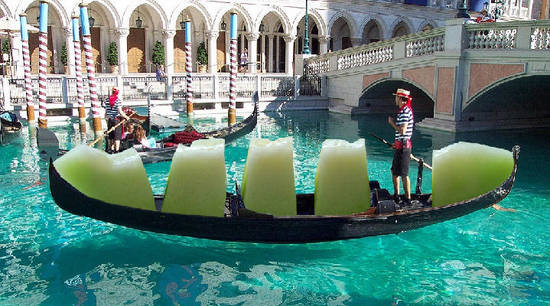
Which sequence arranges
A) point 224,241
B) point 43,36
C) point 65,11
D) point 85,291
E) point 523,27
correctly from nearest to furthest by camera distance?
point 85,291 → point 224,241 → point 523,27 → point 43,36 → point 65,11

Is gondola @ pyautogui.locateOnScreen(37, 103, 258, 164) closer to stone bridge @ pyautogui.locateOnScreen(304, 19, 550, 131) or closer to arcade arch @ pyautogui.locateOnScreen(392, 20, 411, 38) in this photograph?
stone bridge @ pyautogui.locateOnScreen(304, 19, 550, 131)

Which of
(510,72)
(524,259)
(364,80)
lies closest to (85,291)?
(524,259)

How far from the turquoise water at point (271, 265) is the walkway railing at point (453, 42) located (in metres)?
4.24

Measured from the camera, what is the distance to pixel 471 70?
10.4 meters

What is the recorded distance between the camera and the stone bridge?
367 inches

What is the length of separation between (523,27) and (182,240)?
7.59 metres

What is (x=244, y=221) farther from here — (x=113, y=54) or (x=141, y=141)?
(x=113, y=54)

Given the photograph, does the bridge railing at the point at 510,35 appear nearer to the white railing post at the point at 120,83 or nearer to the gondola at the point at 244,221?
the gondola at the point at 244,221

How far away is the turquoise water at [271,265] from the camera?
Answer: 3.84m

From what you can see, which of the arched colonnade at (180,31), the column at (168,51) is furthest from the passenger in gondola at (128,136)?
the column at (168,51)

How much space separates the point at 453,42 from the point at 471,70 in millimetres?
689

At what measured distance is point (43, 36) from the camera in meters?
10.2

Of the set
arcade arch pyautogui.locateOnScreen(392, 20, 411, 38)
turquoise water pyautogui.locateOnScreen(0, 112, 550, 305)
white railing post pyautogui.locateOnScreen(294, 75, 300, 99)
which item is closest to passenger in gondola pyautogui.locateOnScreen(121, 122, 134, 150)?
turquoise water pyautogui.locateOnScreen(0, 112, 550, 305)

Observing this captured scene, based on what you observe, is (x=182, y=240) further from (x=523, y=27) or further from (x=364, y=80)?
(x=364, y=80)
